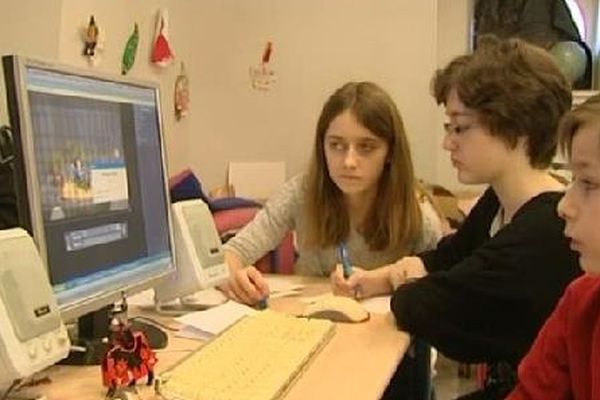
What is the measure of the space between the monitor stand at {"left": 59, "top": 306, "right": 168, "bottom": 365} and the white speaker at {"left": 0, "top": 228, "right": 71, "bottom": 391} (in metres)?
0.18

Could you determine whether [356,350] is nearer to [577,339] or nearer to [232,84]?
[577,339]

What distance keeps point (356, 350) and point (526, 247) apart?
14.2 inches

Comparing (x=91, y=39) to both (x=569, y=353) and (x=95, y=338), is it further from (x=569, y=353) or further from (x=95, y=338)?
(x=569, y=353)

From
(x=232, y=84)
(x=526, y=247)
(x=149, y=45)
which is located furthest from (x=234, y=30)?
(x=526, y=247)

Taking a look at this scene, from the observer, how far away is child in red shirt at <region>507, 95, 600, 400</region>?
3.65 ft

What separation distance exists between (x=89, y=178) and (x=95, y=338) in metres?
0.29

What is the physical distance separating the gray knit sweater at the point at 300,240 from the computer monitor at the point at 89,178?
629mm

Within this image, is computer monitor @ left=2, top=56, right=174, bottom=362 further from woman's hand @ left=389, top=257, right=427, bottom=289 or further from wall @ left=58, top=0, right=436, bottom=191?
wall @ left=58, top=0, right=436, bottom=191

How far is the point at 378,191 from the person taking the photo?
2125 millimetres

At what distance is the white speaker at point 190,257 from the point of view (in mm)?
1592

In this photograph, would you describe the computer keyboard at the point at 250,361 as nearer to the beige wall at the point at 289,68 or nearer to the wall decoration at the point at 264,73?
the beige wall at the point at 289,68

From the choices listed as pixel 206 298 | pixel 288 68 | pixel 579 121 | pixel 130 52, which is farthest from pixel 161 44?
pixel 579 121

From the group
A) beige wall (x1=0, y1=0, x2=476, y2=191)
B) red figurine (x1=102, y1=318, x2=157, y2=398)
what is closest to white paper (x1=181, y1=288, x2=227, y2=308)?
red figurine (x1=102, y1=318, x2=157, y2=398)

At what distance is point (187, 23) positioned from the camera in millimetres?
3686
